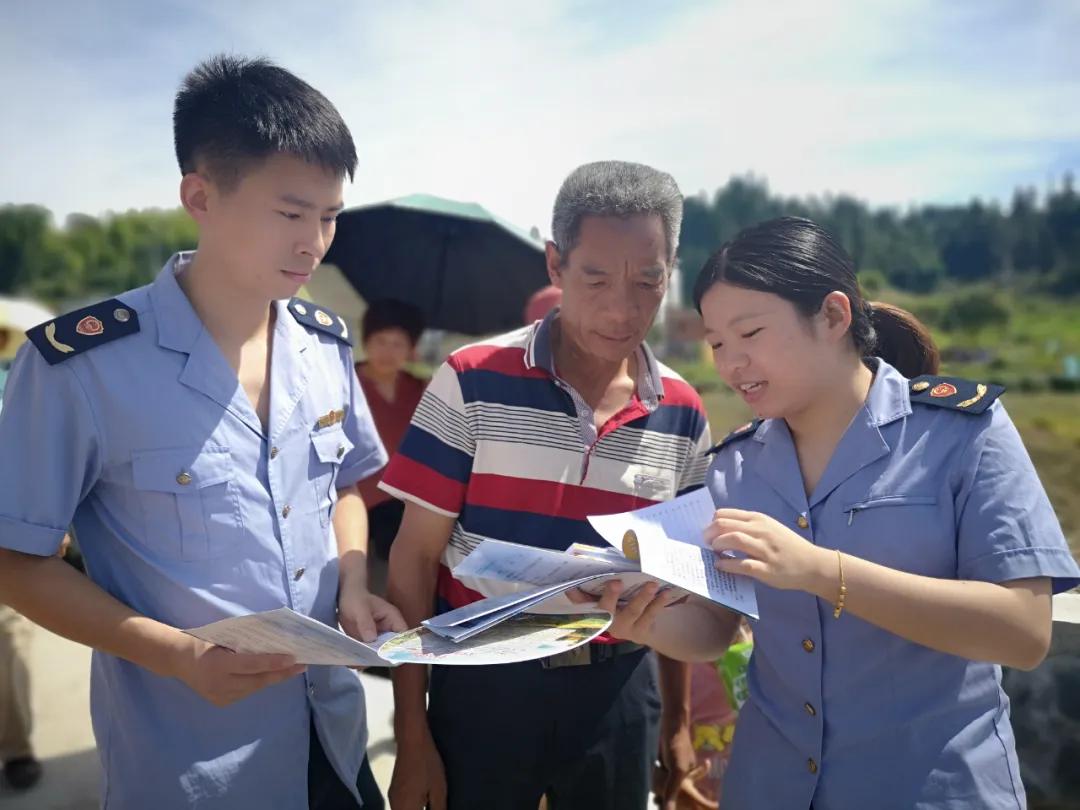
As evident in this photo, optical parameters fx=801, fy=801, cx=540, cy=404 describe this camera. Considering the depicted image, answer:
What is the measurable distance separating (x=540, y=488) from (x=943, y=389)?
0.85 metres

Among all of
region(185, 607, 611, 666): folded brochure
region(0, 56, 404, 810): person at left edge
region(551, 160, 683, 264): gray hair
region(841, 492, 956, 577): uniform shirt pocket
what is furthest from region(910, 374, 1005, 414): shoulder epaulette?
region(0, 56, 404, 810): person at left edge

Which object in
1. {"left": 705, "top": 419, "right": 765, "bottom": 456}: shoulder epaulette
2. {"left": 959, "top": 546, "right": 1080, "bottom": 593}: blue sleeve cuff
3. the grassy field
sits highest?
{"left": 705, "top": 419, "right": 765, "bottom": 456}: shoulder epaulette

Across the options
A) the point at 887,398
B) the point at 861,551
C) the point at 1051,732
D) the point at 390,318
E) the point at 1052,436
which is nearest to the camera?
the point at 861,551

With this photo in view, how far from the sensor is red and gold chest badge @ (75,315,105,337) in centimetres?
145

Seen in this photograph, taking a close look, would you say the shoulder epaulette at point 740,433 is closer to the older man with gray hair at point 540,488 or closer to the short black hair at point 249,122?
the older man with gray hair at point 540,488

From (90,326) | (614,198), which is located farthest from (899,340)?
(90,326)

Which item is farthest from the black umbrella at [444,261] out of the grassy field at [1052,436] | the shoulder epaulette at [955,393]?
the grassy field at [1052,436]

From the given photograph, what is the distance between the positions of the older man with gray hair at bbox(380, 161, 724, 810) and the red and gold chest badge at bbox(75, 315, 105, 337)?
649 millimetres

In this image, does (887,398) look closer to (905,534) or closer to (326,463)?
(905,534)

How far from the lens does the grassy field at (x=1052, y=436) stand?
1248 centimetres

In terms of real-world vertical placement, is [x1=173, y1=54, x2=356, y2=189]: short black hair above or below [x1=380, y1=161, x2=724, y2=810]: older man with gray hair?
above

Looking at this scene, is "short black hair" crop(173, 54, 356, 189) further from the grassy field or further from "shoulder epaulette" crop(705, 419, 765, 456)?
the grassy field

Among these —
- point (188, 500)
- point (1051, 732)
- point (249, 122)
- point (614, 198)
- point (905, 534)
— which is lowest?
point (1051, 732)

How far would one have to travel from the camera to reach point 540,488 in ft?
5.94
